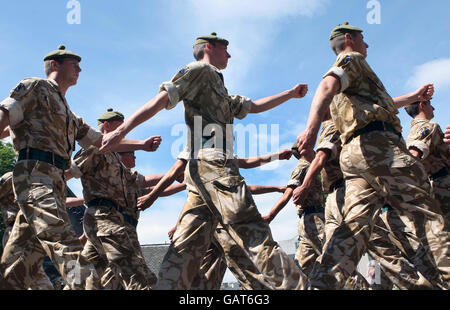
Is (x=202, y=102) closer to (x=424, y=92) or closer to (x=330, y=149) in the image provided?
(x=330, y=149)

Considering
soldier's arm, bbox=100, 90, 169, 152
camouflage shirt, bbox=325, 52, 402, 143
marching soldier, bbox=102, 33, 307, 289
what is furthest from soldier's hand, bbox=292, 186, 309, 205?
→ soldier's arm, bbox=100, 90, 169, 152

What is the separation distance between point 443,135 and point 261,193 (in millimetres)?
3015

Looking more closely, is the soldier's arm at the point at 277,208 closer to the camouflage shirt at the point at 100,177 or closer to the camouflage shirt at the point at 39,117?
the camouflage shirt at the point at 100,177

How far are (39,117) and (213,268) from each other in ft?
8.45

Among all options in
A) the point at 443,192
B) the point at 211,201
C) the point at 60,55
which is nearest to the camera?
the point at 211,201

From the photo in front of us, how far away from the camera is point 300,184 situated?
728cm

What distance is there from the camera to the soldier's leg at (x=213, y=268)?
5488mm

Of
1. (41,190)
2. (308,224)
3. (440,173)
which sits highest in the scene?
(440,173)

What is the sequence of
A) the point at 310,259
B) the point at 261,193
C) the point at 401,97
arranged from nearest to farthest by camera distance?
the point at 401,97
the point at 310,259
the point at 261,193

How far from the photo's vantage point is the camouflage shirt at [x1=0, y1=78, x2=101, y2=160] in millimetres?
4477

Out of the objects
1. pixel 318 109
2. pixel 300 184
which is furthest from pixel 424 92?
pixel 318 109

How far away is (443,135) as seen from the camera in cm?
622
